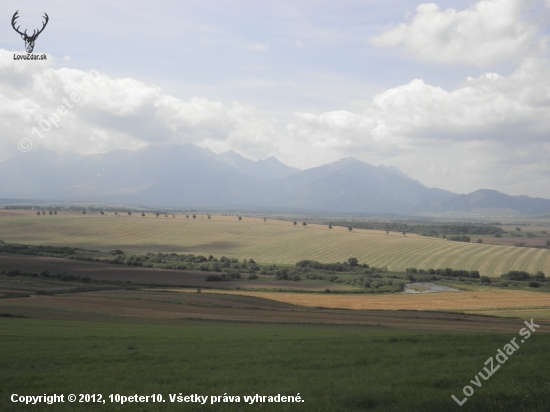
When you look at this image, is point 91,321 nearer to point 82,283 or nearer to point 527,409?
point 527,409

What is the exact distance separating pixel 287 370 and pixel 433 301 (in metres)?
44.4

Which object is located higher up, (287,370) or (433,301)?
(287,370)

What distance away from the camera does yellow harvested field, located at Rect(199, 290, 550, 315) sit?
1935 inches

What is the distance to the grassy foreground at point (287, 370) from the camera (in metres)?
10.8

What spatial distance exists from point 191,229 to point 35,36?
116 meters

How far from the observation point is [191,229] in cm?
15175

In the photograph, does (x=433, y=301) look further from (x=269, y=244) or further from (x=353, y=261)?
(x=269, y=244)

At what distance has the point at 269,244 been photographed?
13038 cm

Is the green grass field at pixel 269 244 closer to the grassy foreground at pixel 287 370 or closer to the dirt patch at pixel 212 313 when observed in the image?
the dirt patch at pixel 212 313

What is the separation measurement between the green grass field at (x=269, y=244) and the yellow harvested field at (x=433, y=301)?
99.2 ft

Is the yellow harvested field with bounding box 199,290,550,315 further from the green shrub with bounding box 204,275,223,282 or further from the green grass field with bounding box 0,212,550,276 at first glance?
the green grass field with bounding box 0,212,550,276

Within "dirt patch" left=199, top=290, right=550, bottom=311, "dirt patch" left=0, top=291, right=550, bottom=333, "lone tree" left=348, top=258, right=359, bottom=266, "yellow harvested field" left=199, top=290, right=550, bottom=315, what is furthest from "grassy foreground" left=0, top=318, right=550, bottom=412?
"lone tree" left=348, top=258, right=359, bottom=266

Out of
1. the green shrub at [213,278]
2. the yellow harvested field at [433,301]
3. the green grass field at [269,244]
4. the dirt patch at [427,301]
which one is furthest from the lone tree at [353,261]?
the dirt patch at [427,301]

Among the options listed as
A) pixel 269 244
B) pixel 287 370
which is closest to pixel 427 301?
pixel 287 370
